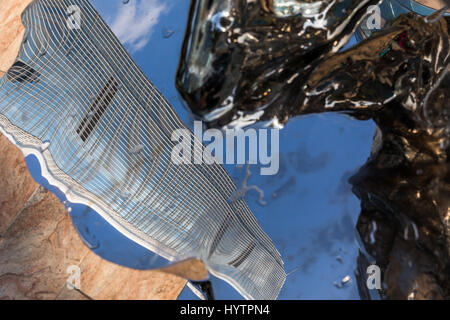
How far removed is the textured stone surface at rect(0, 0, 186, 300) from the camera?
132 cm

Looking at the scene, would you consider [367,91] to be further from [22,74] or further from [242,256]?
[22,74]

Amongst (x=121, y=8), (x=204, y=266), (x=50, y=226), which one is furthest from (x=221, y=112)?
(x=50, y=226)

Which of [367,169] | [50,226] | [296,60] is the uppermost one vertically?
[296,60]

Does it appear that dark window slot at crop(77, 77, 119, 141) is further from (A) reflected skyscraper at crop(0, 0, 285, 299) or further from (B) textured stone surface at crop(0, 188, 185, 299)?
(B) textured stone surface at crop(0, 188, 185, 299)

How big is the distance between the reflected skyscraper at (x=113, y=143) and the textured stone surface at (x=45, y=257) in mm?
260

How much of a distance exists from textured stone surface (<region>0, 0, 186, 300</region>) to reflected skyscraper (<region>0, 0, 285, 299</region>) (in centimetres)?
26

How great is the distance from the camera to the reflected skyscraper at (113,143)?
1132mm

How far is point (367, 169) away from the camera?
110 cm

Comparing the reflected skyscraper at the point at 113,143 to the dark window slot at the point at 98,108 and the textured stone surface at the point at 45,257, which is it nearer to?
the dark window slot at the point at 98,108

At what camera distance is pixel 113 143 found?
1.25 metres

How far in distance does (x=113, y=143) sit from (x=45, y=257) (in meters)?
0.42

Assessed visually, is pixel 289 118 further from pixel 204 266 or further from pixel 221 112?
pixel 204 266

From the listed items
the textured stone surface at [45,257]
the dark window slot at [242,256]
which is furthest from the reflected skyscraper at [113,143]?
the textured stone surface at [45,257]
